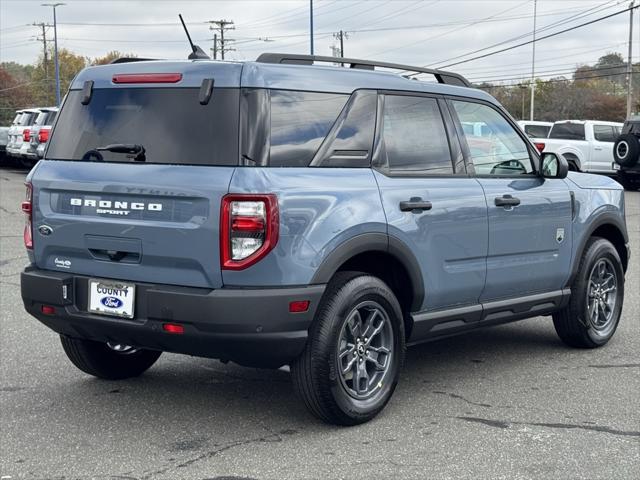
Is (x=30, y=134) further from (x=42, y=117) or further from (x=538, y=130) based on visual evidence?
(x=538, y=130)

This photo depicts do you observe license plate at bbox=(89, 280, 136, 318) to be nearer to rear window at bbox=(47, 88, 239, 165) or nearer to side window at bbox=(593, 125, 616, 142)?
rear window at bbox=(47, 88, 239, 165)

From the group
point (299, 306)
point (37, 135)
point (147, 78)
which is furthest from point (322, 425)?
point (37, 135)

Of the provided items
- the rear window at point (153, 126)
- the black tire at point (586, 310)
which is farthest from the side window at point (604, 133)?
the rear window at point (153, 126)

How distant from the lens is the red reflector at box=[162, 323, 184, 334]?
4488 millimetres

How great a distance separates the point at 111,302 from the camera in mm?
4699

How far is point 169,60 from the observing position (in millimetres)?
4887

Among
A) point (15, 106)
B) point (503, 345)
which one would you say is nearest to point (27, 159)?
point (503, 345)

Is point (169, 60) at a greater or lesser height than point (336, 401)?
greater

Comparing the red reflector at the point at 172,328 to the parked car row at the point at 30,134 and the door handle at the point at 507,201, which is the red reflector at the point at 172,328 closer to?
the door handle at the point at 507,201

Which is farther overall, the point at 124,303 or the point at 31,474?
the point at 124,303

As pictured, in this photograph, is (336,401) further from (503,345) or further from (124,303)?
(503,345)

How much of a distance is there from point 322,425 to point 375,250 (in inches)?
37.7

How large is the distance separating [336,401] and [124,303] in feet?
3.79

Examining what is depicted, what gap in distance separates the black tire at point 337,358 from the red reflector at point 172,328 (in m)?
0.61
